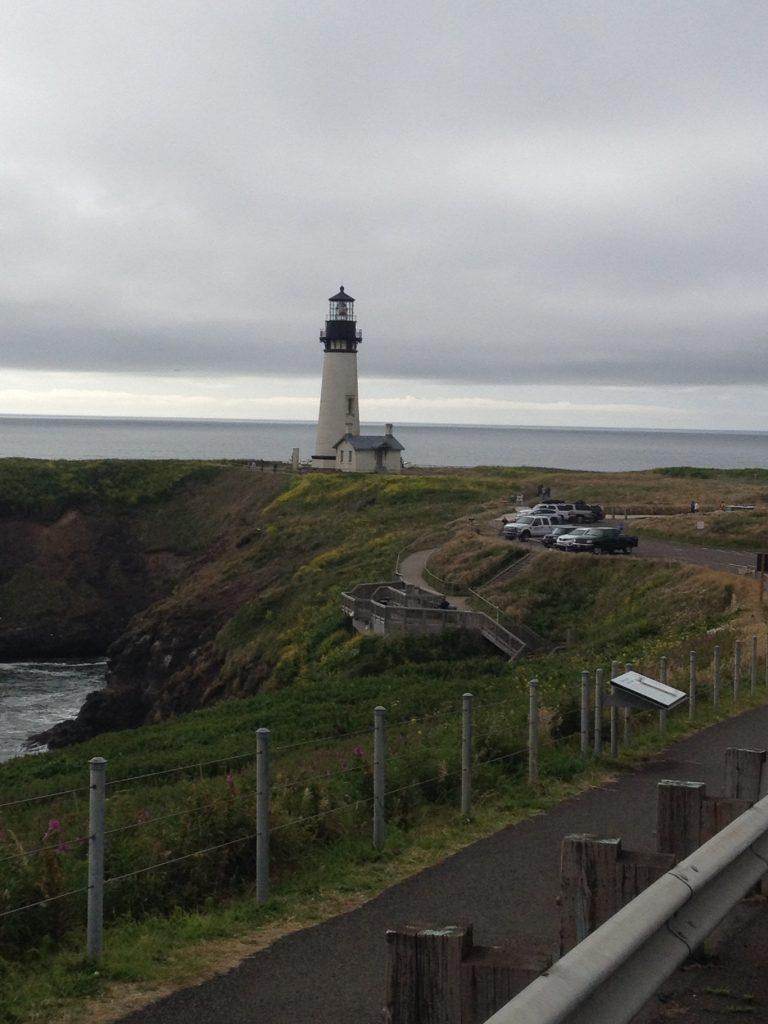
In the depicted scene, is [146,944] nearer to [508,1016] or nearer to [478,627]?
[508,1016]

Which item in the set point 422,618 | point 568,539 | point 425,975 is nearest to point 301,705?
point 422,618

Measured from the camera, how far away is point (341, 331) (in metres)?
92.4

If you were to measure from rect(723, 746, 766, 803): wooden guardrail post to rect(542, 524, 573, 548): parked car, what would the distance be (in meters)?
45.2

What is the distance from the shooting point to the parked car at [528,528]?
54844 mm

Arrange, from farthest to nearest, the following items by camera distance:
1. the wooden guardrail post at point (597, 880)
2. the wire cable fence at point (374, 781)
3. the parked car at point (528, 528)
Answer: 1. the parked car at point (528, 528)
2. the wire cable fence at point (374, 781)
3. the wooden guardrail post at point (597, 880)

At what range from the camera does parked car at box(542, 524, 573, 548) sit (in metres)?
51.4

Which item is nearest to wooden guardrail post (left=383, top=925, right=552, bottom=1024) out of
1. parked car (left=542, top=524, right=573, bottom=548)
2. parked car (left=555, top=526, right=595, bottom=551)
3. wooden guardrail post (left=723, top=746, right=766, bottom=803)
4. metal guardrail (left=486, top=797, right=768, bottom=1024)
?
metal guardrail (left=486, top=797, right=768, bottom=1024)

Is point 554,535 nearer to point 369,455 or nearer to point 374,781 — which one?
point 369,455

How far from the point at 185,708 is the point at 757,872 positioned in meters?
43.7

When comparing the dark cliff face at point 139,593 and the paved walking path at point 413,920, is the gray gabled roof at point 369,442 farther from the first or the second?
the paved walking path at point 413,920

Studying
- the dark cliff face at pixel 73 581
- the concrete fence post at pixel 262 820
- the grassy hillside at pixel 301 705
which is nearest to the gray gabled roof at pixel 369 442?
the grassy hillside at pixel 301 705

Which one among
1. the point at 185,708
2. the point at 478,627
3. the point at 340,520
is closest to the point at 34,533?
the point at 340,520

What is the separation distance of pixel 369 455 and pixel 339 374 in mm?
7140

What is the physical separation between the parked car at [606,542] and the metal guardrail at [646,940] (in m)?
43.2
